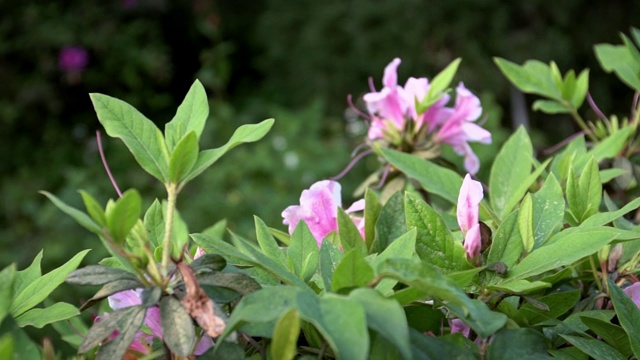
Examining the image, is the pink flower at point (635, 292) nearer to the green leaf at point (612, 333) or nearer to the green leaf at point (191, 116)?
the green leaf at point (612, 333)

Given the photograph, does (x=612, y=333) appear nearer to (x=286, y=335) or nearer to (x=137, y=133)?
(x=286, y=335)

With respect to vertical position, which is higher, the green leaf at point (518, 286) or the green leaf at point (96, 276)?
the green leaf at point (96, 276)

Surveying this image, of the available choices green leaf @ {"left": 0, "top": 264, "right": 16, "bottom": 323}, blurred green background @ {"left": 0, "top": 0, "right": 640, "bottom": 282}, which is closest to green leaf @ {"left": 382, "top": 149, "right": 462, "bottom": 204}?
green leaf @ {"left": 0, "top": 264, "right": 16, "bottom": 323}

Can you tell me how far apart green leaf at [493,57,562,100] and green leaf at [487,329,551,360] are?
60 centimetres

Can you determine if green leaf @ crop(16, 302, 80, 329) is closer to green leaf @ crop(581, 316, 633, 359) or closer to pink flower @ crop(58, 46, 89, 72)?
green leaf @ crop(581, 316, 633, 359)

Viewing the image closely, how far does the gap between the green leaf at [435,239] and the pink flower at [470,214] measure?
10 millimetres

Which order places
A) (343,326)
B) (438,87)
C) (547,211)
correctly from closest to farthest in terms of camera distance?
(343,326)
(547,211)
(438,87)

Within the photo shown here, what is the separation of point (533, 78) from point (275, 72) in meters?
4.07

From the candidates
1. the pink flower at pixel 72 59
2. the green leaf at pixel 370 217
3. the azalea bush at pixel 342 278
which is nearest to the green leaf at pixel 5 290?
the azalea bush at pixel 342 278

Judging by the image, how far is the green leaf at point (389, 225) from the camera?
0.76 m

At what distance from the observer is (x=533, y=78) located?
1175 millimetres

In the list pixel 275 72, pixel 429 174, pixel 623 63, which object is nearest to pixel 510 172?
pixel 429 174

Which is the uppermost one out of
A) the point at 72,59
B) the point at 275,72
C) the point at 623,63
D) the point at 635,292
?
the point at 623,63

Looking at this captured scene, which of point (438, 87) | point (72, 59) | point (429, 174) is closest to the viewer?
point (429, 174)
